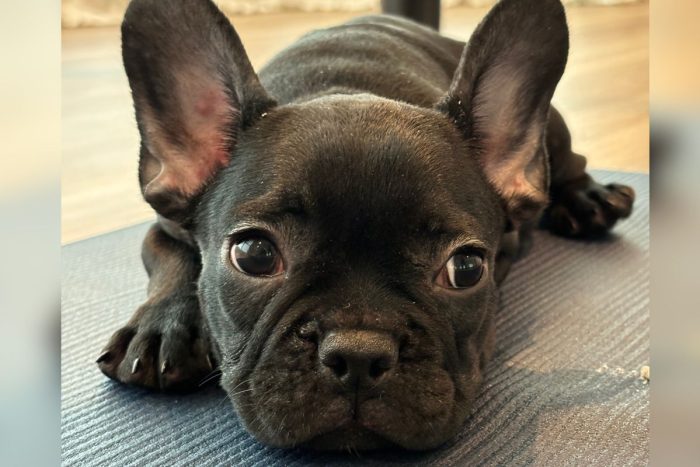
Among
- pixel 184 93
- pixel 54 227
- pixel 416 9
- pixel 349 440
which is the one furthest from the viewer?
pixel 416 9

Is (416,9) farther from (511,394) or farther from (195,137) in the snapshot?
(511,394)

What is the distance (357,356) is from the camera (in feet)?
5.11

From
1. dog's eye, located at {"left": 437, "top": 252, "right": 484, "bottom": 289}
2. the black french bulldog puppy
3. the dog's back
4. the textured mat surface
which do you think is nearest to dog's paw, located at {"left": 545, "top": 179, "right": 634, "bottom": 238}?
the textured mat surface

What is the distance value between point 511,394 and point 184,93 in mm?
1181

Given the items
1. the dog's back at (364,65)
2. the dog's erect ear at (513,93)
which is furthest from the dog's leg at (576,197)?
the dog's erect ear at (513,93)

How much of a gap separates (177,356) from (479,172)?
3.03 feet

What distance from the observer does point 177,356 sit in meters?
2.09

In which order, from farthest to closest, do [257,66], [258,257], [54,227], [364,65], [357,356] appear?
[257,66] → [364,65] → [258,257] → [357,356] → [54,227]

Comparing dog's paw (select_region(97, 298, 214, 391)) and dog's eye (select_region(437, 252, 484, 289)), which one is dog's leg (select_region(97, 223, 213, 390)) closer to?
dog's paw (select_region(97, 298, 214, 391))

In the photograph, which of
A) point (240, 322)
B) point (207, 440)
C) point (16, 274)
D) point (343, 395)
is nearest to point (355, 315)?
point (343, 395)

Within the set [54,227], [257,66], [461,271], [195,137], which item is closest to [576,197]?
[461,271]

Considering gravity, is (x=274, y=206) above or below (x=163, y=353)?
above

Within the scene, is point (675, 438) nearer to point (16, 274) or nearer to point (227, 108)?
point (16, 274)

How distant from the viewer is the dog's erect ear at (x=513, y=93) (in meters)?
1.99
